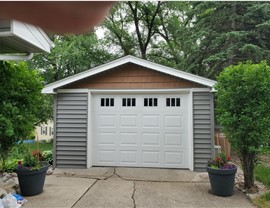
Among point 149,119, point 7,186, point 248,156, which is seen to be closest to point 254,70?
point 248,156

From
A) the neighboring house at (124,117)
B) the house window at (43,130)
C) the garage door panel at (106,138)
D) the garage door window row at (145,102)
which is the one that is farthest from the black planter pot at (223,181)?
the house window at (43,130)

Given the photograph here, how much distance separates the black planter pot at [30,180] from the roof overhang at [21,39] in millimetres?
2068

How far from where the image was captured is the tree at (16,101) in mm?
3879

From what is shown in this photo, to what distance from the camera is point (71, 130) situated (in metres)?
6.75

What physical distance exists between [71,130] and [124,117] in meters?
Answer: 1.49

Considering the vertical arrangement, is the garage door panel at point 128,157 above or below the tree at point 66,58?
below

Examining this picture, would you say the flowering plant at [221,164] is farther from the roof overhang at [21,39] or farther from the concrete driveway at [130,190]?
the roof overhang at [21,39]

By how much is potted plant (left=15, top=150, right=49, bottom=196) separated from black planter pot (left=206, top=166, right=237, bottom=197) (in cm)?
316

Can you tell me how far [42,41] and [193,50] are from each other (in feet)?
22.4

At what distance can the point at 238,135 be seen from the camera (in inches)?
177

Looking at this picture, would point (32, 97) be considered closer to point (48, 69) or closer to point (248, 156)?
point (248, 156)

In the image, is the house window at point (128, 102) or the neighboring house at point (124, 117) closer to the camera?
the neighboring house at point (124, 117)

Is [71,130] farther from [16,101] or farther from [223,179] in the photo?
[223,179]

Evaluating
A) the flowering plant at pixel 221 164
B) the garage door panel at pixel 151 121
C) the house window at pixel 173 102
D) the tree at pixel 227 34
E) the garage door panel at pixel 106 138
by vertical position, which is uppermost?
the tree at pixel 227 34
